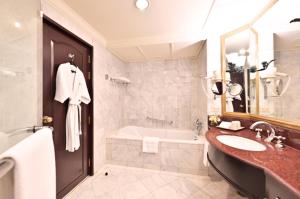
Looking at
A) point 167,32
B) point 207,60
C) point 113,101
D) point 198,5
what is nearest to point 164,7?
point 198,5

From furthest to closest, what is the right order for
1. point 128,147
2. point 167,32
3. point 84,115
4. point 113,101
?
point 113,101 → point 128,147 → point 167,32 → point 84,115

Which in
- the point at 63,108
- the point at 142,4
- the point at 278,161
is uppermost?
the point at 142,4

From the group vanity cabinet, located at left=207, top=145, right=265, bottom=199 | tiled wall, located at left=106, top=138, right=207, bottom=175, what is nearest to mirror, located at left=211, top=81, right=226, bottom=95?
tiled wall, located at left=106, top=138, right=207, bottom=175

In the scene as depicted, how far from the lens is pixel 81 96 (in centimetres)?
194

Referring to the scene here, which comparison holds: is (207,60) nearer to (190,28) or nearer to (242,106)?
(190,28)

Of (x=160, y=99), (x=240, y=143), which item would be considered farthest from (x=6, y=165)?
(x=160, y=99)

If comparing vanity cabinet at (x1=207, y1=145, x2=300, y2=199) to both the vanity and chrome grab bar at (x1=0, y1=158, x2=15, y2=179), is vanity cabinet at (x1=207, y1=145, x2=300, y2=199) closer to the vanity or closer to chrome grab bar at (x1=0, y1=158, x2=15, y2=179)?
the vanity

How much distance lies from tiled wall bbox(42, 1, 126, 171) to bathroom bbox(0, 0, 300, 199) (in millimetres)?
19

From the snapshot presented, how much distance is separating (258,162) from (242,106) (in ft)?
4.37

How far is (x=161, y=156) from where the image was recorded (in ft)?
7.89

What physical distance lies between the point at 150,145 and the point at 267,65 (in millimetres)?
1930

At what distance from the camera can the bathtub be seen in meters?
2.26

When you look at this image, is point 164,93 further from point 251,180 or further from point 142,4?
point 251,180

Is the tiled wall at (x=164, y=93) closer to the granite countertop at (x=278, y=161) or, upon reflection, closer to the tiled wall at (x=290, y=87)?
the tiled wall at (x=290, y=87)
